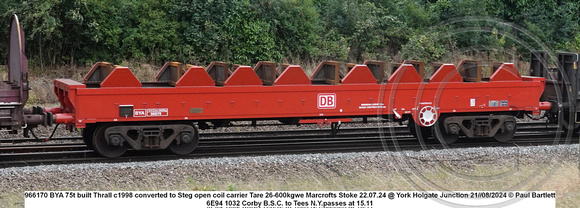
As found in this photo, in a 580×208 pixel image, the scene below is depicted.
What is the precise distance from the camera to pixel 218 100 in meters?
12.7

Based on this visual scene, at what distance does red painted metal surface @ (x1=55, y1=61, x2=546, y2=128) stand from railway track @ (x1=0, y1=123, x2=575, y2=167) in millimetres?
728

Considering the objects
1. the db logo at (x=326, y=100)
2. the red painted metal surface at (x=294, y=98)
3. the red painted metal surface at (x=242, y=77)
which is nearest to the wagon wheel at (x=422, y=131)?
the red painted metal surface at (x=294, y=98)

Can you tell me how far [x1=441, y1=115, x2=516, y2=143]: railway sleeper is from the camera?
14.0m

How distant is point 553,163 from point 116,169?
7.42 m

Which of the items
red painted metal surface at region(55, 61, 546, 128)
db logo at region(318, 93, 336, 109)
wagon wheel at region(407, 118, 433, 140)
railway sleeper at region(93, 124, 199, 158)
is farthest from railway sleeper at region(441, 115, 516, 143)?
railway sleeper at region(93, 124, 199, 158)

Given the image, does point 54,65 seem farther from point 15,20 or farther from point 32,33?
point 15,20

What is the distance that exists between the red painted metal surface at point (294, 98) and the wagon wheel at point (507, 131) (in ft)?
1.00

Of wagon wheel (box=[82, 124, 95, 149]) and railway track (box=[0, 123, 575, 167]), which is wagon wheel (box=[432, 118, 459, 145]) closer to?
railway track (box=[0, 123, 575, 167])

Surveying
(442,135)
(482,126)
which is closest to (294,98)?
(442,135)

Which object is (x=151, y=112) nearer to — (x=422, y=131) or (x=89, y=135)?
(x=89, y=135)

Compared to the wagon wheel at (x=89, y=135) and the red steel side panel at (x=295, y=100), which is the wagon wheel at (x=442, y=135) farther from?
the wagon wheel at (x=89, y=135)

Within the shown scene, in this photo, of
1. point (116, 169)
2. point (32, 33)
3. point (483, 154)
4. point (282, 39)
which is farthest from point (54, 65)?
point (483, 154)

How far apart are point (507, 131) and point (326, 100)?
13.4 feet

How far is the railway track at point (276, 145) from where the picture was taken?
12.6 m
